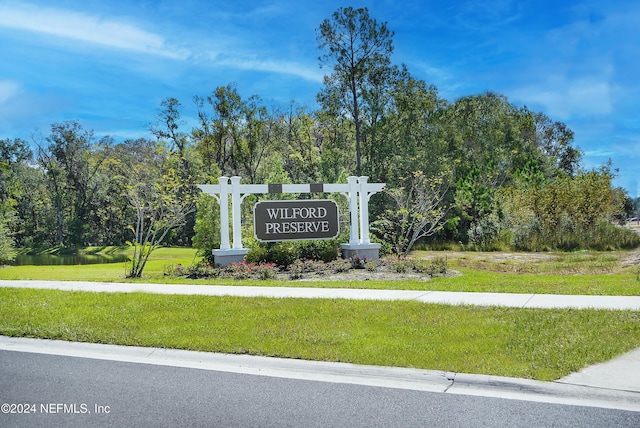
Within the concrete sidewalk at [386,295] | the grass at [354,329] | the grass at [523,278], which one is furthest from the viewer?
the grass at [523,278]

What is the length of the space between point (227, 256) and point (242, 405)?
1202 cm

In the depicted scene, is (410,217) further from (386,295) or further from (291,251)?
(386,295)

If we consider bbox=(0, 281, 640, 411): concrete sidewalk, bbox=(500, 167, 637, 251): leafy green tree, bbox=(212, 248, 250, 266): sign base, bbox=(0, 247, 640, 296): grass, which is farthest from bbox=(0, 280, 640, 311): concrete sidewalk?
bbox=(500, 167, 637, 251): leafy green tree

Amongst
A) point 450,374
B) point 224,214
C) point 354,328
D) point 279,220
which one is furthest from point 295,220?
point 450,374

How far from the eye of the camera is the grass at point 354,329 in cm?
582

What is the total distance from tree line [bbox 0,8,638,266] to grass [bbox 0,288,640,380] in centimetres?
798

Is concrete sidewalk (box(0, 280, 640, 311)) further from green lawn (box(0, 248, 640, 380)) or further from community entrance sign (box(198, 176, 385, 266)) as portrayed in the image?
community entrance sign (box(198, 176, 385, 266))

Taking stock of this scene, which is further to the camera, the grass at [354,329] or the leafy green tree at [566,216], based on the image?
the leafy green tree at [566,216]

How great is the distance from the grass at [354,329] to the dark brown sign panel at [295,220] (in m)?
7.31

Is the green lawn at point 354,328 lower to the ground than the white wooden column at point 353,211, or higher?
lower

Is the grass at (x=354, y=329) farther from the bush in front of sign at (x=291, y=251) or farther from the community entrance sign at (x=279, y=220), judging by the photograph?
the community entrance sign at (x=279, y=220)

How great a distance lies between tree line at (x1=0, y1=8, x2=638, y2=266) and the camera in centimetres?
2397

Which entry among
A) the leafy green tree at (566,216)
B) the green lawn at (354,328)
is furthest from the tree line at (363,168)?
the green lawn at (354,328)

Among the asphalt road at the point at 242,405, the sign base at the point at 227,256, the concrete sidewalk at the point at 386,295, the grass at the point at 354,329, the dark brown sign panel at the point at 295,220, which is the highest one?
the dark brown sign panel at the point at 295,220
